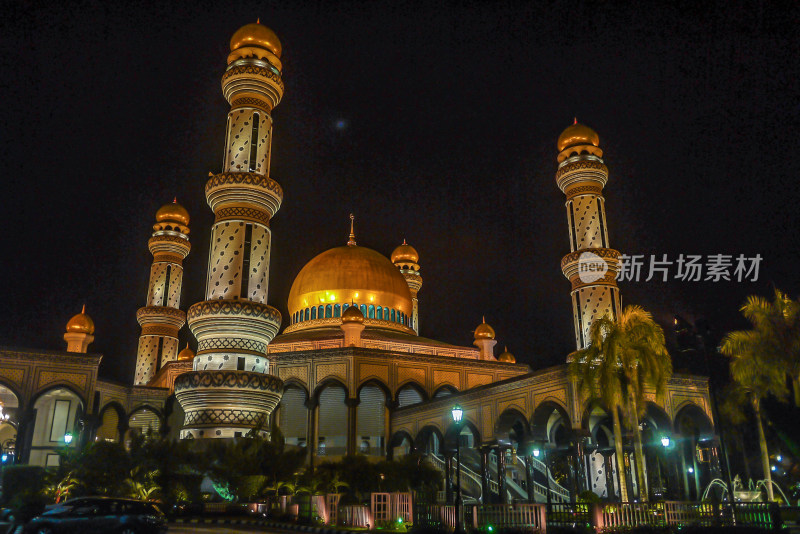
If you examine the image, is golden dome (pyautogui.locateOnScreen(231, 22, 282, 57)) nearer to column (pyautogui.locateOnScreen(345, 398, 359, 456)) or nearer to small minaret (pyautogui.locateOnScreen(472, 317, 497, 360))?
column (pyautogui.locateOnScreen(345, 398, 359, 456))

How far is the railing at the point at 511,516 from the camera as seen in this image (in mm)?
14211

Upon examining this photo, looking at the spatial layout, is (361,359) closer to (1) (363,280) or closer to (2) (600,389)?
(1) (363,280)

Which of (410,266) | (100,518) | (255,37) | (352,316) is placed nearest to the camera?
(100,518)

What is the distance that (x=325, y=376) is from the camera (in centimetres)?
3356

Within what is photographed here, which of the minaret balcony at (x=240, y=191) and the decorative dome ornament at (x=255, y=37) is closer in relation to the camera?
the minaret balcony at (x=240, y=191)

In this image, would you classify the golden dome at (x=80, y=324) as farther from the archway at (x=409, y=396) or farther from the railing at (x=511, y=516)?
the railing at (x=511, y=516)

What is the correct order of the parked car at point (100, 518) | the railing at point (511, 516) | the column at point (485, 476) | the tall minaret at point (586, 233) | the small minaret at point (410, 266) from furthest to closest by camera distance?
the small minaret at point (410, 266) → the tall minaret at point (586, 233) → the column at point (485, 476) → the railing at point (511, 516) → the parked car at point (100, 518)

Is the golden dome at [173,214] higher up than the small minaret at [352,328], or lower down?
higher up

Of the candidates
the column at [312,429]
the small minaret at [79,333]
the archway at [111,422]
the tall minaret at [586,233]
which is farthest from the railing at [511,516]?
the small minaret at [79,333]

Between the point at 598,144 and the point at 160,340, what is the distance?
2642 cm

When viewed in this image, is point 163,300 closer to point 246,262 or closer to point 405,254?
point 246,262

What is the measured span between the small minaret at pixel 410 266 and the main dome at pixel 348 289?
6.09 metres

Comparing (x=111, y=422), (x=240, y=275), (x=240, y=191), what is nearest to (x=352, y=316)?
(x=240, y=275)

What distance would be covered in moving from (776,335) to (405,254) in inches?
1156
